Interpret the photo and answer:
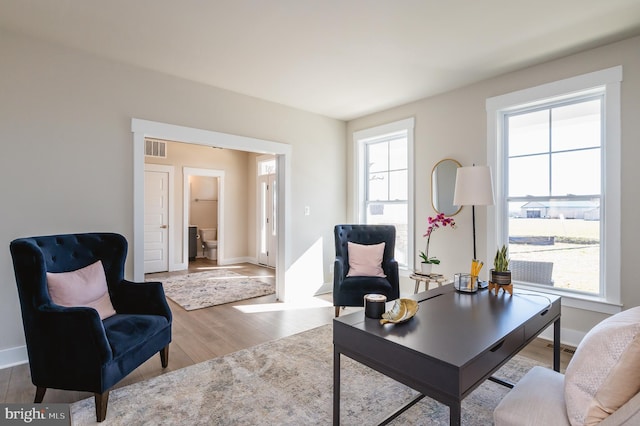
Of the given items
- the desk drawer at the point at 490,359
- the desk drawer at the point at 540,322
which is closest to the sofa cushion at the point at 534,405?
the desk drawer at the point at 490,359

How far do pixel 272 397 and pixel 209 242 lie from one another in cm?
605

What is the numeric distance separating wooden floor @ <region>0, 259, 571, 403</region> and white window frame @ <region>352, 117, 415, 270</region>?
1240 millimetres

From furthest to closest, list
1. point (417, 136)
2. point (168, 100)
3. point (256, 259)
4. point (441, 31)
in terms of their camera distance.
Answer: point (256, 259)
point (417, 136)
point (168, 100)
point (441, 31)

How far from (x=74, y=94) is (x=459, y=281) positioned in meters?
3.57

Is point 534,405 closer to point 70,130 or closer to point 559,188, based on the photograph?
point 559,188

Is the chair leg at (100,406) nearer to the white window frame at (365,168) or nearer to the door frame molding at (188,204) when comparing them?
the white window frame at (365,168)

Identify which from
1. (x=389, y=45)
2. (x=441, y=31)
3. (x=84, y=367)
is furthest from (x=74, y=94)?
(x=441, y=31)

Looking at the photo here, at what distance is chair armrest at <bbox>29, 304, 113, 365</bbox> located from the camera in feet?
6.18

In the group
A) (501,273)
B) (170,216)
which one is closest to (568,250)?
(501,273)

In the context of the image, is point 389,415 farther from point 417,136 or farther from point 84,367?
point 417,136

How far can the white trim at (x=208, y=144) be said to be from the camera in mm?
3252

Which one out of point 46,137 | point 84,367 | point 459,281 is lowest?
point 84,367

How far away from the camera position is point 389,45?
9.27ft

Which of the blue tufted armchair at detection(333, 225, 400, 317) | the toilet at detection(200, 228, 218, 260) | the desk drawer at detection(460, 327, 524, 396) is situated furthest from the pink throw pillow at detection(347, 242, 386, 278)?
the toilet at detection(200, 228, 218, 260)
